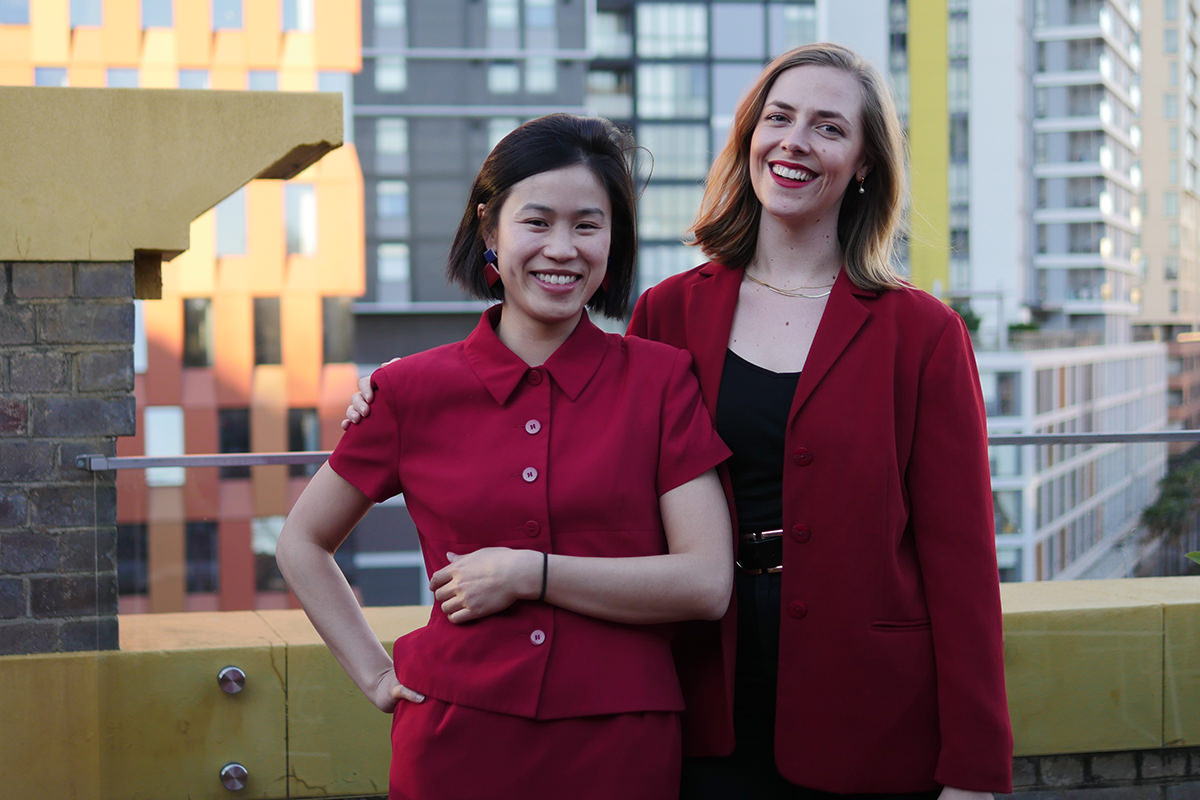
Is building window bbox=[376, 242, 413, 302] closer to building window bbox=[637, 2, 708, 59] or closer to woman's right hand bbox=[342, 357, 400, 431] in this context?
building window bbox=[637, 2, 708, 59]

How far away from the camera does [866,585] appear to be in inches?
66.3

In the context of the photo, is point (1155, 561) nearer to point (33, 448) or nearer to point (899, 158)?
point (899, 158)

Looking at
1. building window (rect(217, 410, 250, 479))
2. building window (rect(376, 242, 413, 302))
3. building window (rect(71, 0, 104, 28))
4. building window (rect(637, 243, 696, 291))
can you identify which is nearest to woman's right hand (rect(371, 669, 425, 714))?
building window (rect(217, 410, 250, 479))

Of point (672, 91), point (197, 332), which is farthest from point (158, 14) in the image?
point (672, 91)

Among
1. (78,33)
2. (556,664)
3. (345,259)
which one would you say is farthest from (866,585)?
(78,33)

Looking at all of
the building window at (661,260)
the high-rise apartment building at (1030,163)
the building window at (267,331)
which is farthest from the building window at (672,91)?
the building window at (267,331)

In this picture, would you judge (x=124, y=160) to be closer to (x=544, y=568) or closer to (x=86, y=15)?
(x=544, y=568)

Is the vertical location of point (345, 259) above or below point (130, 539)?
above

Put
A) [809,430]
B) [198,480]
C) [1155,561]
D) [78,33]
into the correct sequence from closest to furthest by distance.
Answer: [809,430]
[198,480]
[1155,561]
[78,33]

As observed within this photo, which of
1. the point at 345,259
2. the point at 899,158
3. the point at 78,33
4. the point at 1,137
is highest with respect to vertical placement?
the point at 78,33

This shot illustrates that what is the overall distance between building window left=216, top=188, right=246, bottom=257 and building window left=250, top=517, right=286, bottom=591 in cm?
3535

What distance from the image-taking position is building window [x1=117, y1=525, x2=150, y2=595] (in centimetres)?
276

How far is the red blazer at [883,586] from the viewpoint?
167 cm

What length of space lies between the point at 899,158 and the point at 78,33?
38570 mm
